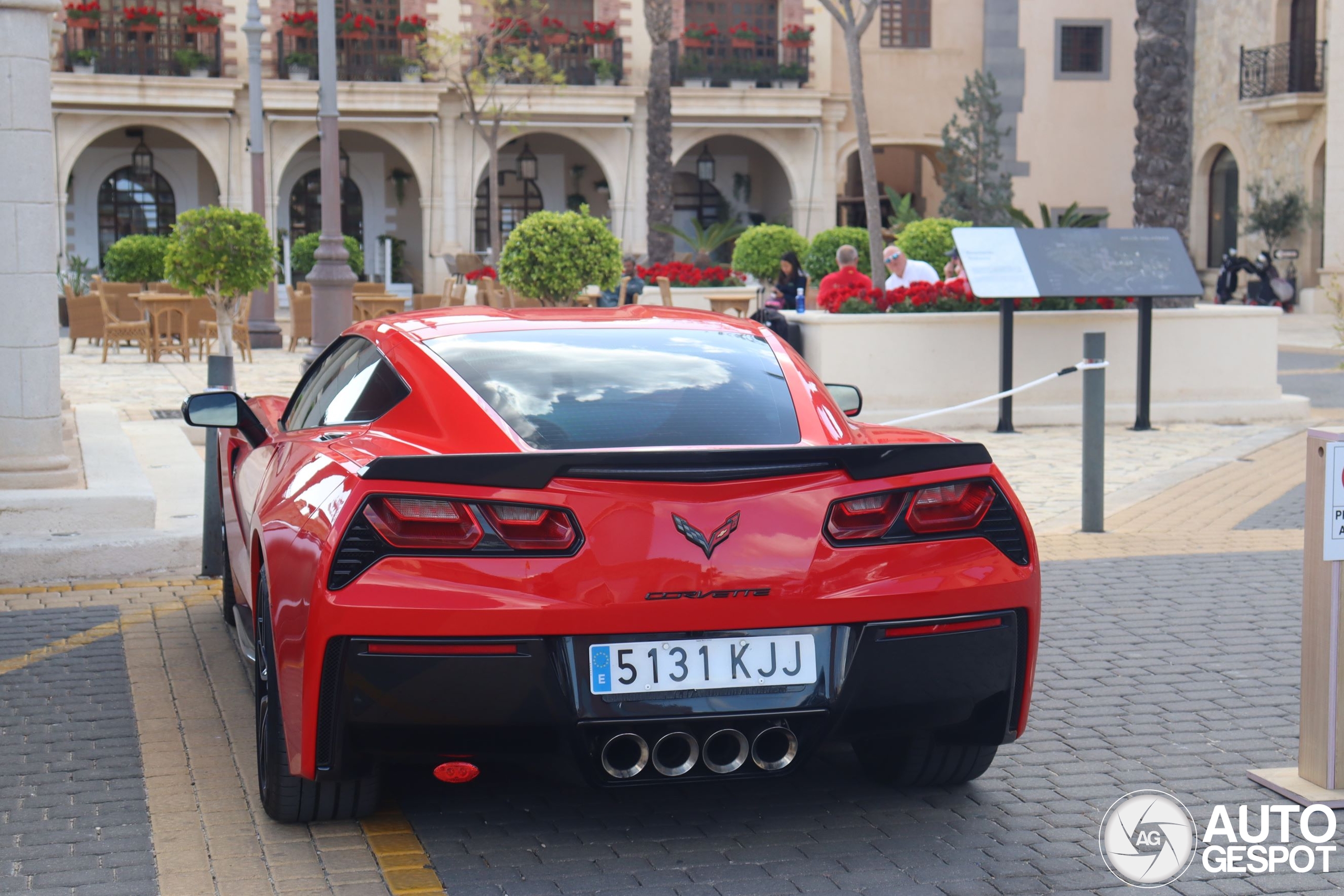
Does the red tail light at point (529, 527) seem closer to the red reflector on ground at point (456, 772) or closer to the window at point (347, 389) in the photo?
the window at point (347, 389)

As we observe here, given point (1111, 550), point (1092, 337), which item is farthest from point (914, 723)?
point (1092, 337)

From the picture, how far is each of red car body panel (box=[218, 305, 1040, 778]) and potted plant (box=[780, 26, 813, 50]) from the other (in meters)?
38.3

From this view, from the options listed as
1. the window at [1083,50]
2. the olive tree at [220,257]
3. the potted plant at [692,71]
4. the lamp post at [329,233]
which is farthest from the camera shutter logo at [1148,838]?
the window at [1083,50]

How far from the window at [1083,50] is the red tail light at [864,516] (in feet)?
137

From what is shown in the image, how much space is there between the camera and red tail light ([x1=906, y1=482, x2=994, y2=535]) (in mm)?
3814

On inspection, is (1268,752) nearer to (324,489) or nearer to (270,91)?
(324,489)

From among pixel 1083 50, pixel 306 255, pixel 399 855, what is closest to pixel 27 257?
pixel 399 855

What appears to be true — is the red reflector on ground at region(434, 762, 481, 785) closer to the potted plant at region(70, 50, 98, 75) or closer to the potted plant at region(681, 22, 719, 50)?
the potted plant at region(70, 50, 98, 75)

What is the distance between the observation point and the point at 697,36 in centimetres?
4022

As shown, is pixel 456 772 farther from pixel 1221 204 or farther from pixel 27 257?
pixel 1221 204

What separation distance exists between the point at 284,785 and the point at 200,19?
119ft

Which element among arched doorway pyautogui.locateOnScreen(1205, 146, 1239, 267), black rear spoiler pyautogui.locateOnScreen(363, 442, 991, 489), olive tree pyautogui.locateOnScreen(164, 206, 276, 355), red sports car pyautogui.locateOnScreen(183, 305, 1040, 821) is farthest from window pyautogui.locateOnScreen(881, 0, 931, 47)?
black rear spoiler pyautogui.locateOnScreen(363, 442, 991, 489)

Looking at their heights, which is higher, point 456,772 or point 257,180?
point 257,180

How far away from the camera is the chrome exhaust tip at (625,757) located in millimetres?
3660
